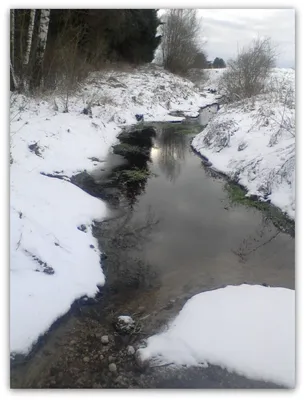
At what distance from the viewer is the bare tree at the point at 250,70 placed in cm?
313

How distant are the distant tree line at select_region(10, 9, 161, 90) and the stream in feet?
3.50

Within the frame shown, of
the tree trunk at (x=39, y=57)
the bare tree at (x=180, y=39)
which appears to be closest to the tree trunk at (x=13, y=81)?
the tree trunk at (x=39, y=57)

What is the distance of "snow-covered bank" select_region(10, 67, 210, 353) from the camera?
8.56 ft

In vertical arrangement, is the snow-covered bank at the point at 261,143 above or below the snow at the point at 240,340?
above

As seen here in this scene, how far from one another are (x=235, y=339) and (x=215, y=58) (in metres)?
2.20

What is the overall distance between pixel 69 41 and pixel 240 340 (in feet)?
10.2

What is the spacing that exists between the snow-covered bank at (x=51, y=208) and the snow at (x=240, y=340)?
2.31ft

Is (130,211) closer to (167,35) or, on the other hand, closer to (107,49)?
(167,35)

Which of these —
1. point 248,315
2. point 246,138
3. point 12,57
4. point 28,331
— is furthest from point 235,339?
point 246,138

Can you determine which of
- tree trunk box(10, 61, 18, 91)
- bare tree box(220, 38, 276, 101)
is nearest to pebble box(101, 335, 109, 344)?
tree trunk box(10, 61, 18, 91)

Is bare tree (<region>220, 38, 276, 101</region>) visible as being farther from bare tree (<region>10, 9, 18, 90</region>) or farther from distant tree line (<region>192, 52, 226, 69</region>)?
bare tree (<region>10, 9, 18, 90</region>)

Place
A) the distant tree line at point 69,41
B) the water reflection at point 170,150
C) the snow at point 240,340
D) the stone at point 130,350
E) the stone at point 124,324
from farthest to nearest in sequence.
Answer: the water reflection at point 170,150 < the distant tree line at point 69,41 < the stone at point 124,324 < the stone at point 130,350 < the snow at point 240,340

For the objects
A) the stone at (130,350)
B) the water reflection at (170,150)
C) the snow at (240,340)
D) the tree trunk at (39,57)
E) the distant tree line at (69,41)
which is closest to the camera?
the snow at (240,340)

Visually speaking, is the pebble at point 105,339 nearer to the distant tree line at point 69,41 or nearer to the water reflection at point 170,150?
the distant tree line at point 69,41
